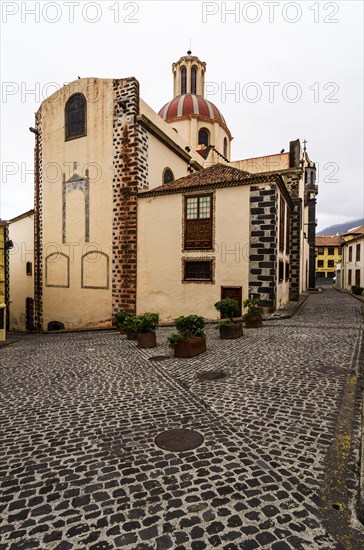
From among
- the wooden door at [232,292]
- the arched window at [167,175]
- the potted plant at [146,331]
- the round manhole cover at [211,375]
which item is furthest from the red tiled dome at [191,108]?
the round manhole cover at [211,375]

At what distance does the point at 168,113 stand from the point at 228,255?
2453 centimetres

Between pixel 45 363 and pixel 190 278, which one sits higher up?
pixel 190 278

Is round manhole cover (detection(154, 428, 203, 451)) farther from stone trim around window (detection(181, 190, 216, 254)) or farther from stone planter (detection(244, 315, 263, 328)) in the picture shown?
stone trim around window (detection(181, 190, 216, 254))

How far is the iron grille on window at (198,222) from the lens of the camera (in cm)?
1567

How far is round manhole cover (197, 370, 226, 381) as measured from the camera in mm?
6721

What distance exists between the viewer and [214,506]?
9.62 ft

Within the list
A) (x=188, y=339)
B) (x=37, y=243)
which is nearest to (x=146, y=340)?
(x=188, y=339)

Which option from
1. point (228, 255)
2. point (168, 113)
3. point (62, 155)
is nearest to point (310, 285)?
point (168, 113)

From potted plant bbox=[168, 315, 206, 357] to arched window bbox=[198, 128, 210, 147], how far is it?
27912 mm

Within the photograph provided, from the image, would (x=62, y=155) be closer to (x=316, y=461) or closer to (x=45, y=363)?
(x=45, y=363)

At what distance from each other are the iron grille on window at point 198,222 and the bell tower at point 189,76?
25.7 m

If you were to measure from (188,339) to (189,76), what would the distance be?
35.8m

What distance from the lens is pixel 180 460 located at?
370cm

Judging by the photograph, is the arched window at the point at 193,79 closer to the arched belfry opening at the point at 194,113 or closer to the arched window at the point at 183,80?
the arched belfry opening at the point at 194,113
